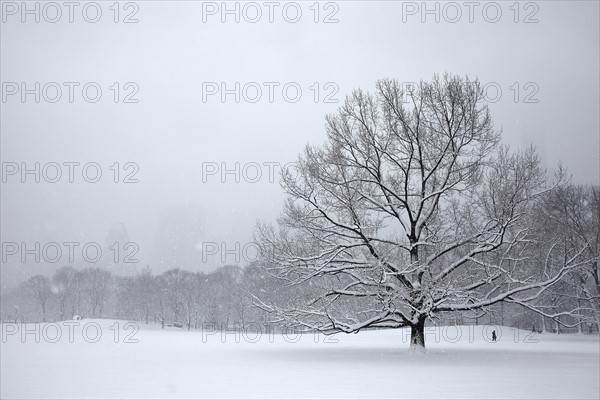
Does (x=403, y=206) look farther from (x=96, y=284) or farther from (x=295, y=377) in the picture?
(x=96, y=284)

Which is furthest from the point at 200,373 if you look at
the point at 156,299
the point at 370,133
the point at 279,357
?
the point at 156,299

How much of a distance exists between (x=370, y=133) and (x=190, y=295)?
74.6m

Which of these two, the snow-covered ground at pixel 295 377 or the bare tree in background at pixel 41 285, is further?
the bare tree in background at pixel 41 285

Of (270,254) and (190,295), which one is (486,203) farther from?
(190,295)

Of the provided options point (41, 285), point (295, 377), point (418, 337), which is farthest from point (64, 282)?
point (295, 377)

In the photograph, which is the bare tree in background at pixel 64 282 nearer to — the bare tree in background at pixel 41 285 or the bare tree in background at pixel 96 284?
the bare tree in background at pixel 41 285

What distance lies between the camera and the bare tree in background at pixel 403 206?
2181 centimetres

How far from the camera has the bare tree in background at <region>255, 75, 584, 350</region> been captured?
71.6 feet

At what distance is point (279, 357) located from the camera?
21.5 metres

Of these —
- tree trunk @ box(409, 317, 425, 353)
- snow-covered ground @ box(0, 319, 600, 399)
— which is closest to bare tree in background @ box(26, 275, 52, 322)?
snow-covered ground @ box(0, 319, 600, 399)

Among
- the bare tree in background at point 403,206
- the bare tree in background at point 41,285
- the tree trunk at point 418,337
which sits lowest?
the bare tree in background at point 41,285

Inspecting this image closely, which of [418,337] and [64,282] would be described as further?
[64,282]

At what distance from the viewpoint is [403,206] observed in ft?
75.4

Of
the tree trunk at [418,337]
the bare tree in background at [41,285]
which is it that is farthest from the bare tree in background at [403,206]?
the bare tree in background at [41,285]
